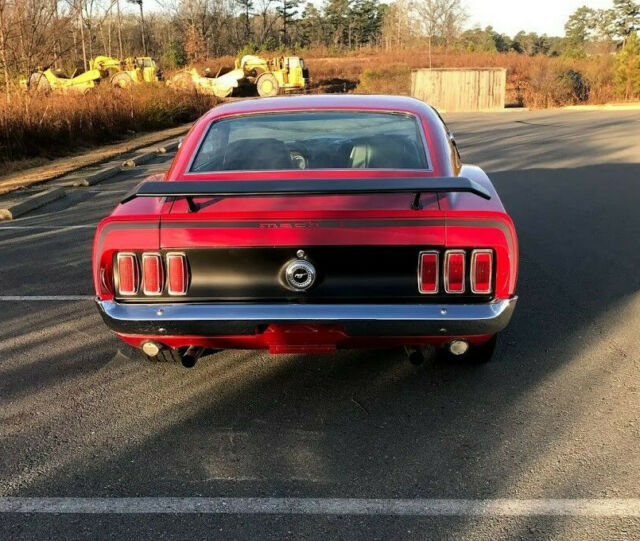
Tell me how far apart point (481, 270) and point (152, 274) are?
1617 mm

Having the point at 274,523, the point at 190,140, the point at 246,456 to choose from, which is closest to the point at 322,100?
the point at 190,140

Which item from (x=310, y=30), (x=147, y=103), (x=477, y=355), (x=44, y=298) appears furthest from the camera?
(x=310, y=30)

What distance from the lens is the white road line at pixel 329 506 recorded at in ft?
8.36

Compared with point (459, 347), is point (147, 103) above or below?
above

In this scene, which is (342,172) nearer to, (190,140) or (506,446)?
(190,140)

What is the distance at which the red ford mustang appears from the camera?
119 inches

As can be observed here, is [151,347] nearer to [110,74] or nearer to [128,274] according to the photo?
Result: [128,274]

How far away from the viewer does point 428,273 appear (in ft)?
10.1

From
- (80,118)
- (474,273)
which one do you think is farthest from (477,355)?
(80,118)

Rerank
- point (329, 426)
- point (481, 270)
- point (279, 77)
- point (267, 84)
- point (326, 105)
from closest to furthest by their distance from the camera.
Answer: point (481, 270) → point (329, 426) → point (326, 105) → point (267, 84) → point (279, 77)

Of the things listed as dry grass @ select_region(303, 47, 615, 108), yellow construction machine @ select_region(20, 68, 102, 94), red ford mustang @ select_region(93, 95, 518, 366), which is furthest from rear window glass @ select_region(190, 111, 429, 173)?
dry grass @ select_region(303, 47, 615, 108)

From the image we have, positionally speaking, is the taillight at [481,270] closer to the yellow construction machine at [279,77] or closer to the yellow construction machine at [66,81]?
the yellow construction machine at [66,81]

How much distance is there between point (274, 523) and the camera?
2.49m

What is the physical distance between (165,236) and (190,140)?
1.23 m
